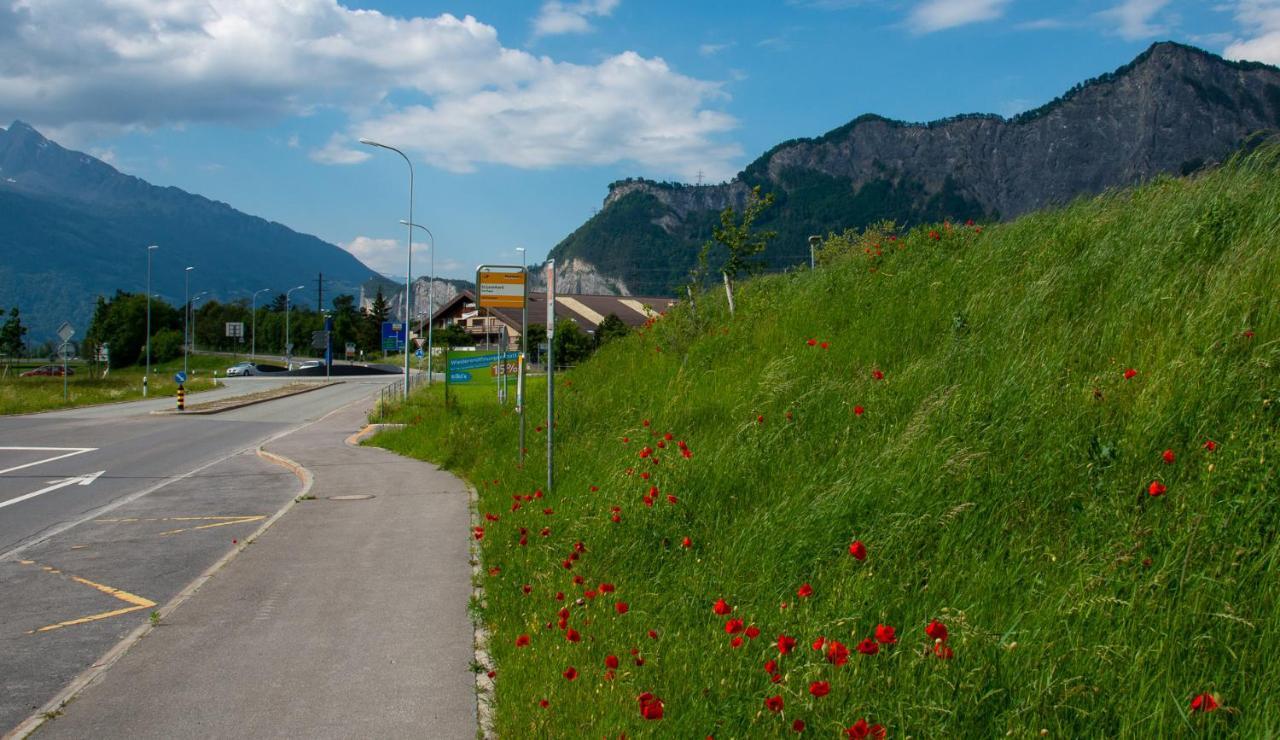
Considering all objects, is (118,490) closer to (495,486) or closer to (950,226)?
(495,486)

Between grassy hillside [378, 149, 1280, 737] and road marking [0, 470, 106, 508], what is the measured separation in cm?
850

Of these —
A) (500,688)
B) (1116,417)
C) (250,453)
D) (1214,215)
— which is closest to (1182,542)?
(1116,417)

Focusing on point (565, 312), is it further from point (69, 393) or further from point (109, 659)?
point (109, 659)

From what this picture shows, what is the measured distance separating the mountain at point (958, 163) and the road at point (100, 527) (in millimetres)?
8657

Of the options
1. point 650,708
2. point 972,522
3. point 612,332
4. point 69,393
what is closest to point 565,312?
point 69,393


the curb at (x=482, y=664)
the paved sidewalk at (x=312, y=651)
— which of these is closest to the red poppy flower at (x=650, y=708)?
the curb at (x=482, y=664)

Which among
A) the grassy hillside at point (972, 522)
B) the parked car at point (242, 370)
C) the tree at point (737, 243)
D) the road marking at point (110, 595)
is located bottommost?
the road marking at point (110, 595)

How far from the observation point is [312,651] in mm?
6051

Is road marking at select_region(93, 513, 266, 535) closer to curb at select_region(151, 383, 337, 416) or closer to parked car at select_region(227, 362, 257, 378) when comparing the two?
curb at select_region(151, 383, 337, 416)

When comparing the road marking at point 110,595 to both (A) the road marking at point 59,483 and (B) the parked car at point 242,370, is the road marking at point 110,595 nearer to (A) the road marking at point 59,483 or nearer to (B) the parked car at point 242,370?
(A) the road marking at point 59,483

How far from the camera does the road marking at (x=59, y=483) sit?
13500 mm

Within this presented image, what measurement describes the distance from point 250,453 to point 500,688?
18364mm

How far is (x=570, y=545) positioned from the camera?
6988 millimetres

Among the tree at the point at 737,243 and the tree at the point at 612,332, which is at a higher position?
the tree at the point at 737,243
